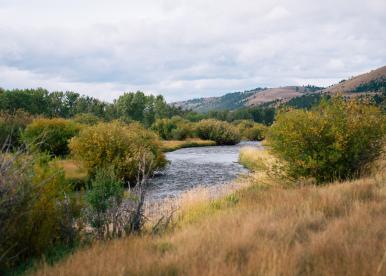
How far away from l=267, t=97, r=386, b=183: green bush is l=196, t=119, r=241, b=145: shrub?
4456 cm

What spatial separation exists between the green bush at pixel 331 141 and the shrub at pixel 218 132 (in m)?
44.6

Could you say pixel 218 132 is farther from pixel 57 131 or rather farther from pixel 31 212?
pixel 31 212

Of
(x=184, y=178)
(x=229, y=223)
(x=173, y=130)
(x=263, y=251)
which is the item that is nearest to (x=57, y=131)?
(x=184, y=178)

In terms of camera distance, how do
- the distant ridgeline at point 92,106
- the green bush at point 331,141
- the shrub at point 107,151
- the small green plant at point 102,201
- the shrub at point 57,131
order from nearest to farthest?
the small green plant at point 102,201, the green bush at point 331,141, the shrub at point 107,151, the shrub at point 57,131, the distant ridgeline at point 92,106

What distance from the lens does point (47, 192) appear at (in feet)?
15.9

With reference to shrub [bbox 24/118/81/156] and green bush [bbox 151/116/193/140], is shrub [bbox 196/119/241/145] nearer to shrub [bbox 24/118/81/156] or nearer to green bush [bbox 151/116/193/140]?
green bush [bbox 151/116/193/140]

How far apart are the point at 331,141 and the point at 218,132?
152ft

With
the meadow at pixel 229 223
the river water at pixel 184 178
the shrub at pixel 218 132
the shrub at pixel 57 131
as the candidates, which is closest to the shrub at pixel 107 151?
the river water at pixel 184 178

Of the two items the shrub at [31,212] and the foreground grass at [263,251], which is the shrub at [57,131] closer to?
the shrub at [31,212]

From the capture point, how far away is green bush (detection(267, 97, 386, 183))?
977 cm

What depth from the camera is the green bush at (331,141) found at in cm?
977

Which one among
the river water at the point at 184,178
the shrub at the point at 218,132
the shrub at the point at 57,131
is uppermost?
the shrub at the point at 57,131

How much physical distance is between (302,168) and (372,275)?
737cm

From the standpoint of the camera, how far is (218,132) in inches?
2218
